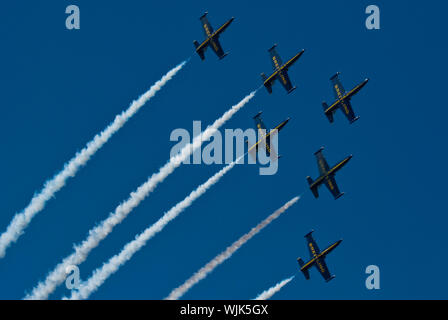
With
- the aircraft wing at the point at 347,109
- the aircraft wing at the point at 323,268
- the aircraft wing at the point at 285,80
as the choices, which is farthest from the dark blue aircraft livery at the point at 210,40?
the aircraft wing at the point at 323,268

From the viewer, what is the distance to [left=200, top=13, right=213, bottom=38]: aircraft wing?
104781 mm

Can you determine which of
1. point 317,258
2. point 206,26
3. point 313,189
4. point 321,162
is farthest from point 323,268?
point 206,26

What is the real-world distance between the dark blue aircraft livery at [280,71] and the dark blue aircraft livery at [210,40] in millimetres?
5645

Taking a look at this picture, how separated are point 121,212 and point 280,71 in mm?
25773

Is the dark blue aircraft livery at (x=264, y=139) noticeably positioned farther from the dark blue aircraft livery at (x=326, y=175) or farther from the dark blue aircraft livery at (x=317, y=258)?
the dark blue aircraft livery at (x=317, y=258)

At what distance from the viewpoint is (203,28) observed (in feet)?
345

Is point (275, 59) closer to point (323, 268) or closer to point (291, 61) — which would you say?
point (291, 61)

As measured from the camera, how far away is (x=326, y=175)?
10431 cm

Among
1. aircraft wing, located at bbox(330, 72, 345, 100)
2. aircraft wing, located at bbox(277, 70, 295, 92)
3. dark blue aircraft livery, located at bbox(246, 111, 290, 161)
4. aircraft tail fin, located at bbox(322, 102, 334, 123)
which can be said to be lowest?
dark blue aircraft livery, located at bbox(246, 111, 290, 161)

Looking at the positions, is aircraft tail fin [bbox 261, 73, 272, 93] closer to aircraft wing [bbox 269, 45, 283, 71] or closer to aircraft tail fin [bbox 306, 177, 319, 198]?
aircraft wing [bbox 269, 45, 283, 71]

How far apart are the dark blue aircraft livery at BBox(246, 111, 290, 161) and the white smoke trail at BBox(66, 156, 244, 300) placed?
15.6 ft

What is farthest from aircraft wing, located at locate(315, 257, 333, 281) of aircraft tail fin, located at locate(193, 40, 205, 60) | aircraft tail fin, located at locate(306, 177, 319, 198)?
aircraft tail fin, located at locate(193, 40, 205, 60)
